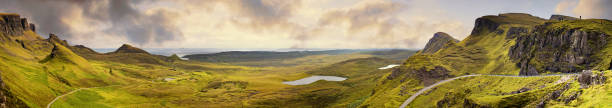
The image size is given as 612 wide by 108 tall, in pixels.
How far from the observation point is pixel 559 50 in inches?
4700

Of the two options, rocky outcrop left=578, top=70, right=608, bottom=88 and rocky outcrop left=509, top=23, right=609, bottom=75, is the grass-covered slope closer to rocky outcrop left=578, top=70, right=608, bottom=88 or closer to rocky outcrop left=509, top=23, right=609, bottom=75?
rocky outcrop left=509, top=23, right=609, bottom=75

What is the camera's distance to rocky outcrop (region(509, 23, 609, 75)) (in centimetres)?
10719

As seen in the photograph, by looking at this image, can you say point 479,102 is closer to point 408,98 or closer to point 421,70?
point 408,98

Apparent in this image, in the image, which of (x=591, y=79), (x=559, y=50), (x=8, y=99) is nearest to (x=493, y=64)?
(x=559, y=50)

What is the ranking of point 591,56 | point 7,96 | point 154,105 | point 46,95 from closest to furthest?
point 591,56, point 7,96, point 46,95, point 154,105

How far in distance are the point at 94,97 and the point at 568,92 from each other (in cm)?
23268

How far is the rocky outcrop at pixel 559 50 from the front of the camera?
352 ft

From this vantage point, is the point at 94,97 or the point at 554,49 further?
the point at 94,97

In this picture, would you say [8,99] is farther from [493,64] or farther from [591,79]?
[493,64]

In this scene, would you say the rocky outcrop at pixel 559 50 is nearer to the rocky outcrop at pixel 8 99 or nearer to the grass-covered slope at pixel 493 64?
the grass-covered slope at pixel 493 64

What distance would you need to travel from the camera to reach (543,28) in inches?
5635

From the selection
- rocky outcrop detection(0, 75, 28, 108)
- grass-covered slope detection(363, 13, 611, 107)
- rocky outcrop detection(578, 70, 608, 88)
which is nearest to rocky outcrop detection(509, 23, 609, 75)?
grass-covered slope detection(363, 13, 611, 107)

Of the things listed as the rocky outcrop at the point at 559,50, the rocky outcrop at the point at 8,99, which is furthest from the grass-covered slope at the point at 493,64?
the rocky outcrop at the point at 8,99

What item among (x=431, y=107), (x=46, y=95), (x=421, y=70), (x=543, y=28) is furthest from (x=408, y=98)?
(x=46, y=95)
